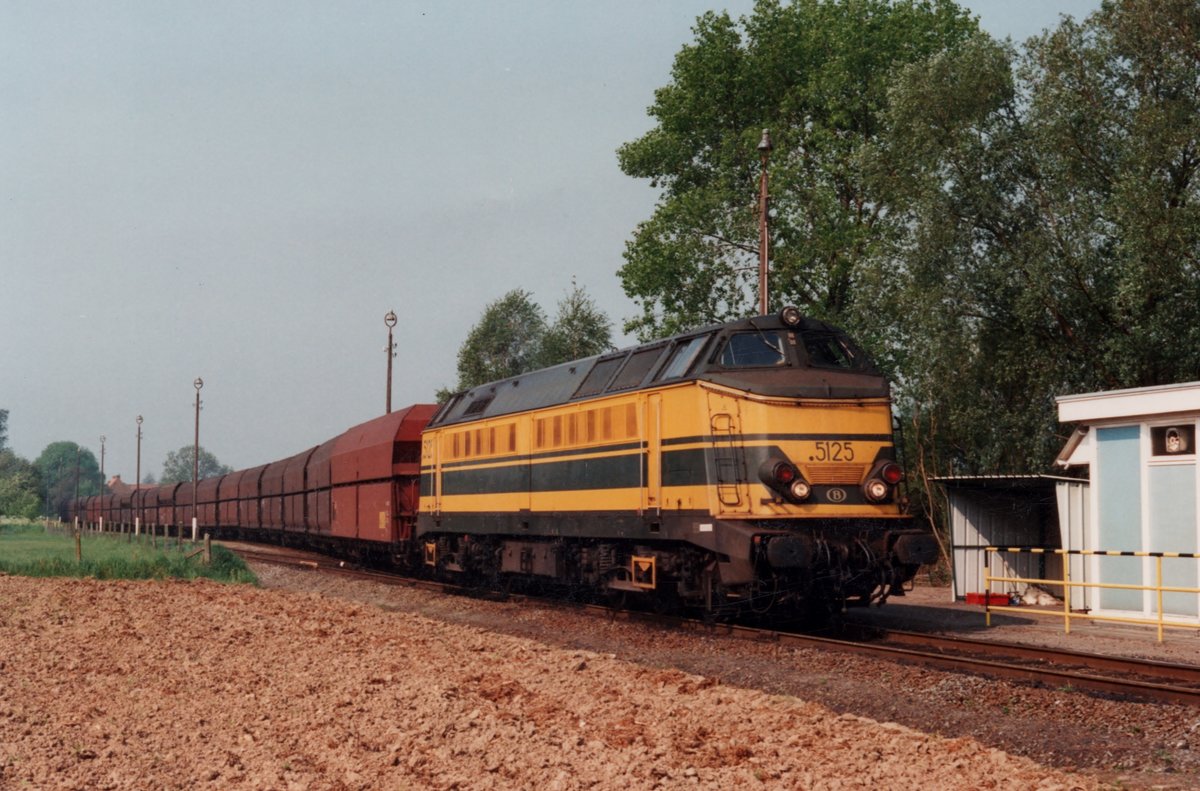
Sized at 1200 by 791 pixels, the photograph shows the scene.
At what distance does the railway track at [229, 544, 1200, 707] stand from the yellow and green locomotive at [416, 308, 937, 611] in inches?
20.9

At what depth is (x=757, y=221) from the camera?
39750 millimetres

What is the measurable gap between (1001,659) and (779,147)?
1147 inches

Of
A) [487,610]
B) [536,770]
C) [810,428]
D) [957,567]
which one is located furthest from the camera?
[957,567]

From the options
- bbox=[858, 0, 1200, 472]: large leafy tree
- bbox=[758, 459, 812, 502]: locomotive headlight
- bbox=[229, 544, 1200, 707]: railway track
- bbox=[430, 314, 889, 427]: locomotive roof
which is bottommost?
bbox=[229, 544, 1200, 707]: railway track

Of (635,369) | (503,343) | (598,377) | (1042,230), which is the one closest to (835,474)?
(635,369)

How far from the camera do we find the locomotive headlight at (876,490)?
15.6m

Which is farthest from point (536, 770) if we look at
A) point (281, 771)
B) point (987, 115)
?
point (987, 115)

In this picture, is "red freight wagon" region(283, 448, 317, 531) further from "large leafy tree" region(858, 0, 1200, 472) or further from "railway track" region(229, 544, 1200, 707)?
"railway track" region(229, 544, 1200, 707)

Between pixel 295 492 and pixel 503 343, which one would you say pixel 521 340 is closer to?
pixel 503 343

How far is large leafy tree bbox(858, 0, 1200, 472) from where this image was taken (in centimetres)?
2944

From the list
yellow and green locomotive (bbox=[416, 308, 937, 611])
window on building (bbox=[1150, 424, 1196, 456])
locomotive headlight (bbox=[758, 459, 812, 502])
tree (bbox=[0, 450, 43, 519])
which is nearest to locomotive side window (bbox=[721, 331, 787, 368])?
yellow and green locomotive (bbox=[416, 308, 937, 611])

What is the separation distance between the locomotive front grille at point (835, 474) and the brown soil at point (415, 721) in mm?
Result: 2468

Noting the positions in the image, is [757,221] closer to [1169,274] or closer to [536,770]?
[1169,274]

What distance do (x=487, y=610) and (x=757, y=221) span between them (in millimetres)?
22213
